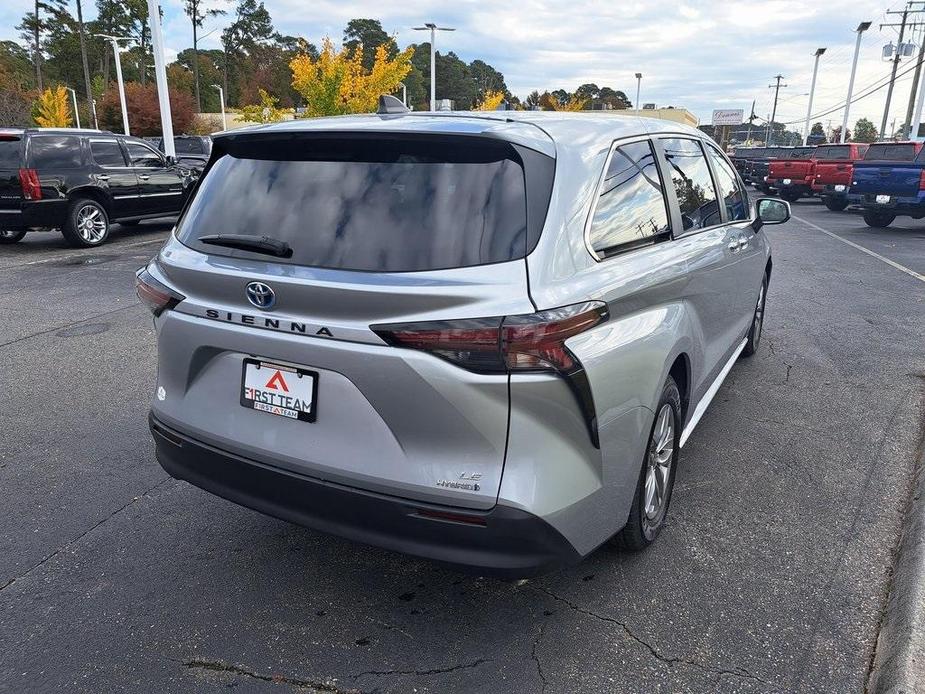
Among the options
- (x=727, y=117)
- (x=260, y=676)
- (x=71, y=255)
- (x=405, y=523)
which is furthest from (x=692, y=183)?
(x=727, y=117)

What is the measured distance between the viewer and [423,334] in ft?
7.13

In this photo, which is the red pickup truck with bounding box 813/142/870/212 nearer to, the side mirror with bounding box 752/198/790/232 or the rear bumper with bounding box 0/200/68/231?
the side mirror with bounding box 752/198/790/232

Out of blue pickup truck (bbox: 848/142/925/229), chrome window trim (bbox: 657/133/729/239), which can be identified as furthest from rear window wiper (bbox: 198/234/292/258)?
blue pickup truck (bbox: 848/142/925/229)

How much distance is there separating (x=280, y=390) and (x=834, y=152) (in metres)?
24.8

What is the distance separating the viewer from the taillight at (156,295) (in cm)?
272

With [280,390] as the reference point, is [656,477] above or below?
below

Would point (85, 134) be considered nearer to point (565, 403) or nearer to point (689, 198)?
point (689, 198)

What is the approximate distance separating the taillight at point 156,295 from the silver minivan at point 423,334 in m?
0.01

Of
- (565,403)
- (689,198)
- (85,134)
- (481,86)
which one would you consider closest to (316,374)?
(565,403)

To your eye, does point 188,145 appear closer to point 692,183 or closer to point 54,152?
point 54,152

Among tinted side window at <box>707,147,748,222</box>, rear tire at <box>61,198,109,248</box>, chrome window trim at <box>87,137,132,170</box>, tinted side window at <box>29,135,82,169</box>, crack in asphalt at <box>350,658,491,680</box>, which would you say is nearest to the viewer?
crack in asphalt at <box>350,658,491,680</box>

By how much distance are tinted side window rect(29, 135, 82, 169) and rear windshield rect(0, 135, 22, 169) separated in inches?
7.7

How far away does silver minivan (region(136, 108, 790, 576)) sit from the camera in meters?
2.20

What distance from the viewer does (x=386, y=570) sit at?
3084 millimetres
